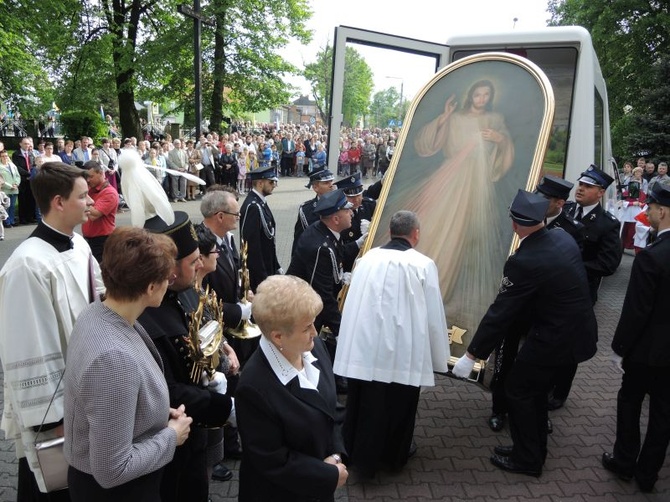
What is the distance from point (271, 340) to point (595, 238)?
4.13 m

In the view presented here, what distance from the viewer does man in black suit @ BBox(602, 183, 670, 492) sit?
359cm

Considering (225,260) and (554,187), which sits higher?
(554,187)

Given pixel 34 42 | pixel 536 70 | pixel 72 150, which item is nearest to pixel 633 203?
pixel 536 70

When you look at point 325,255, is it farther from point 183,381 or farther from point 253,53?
point 253,53

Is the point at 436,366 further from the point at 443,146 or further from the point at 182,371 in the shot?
the point at 443,146

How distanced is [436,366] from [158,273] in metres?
2.30

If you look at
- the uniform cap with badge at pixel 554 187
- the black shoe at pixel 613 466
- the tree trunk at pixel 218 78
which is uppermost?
the tree trunk at pixel 218 78

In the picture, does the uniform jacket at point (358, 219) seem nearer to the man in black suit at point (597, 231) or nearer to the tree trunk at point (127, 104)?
the man in black suit at point (597, 231)

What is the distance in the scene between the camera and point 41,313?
8.54ft

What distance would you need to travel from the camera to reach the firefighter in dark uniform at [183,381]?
2436 millimetres

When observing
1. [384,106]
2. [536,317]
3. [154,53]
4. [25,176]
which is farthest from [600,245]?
[384,106]

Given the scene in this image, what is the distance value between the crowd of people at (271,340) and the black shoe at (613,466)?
0.06ft

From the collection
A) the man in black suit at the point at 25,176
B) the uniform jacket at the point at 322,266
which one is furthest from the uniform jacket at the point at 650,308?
the man in black suit at the point at 25,176

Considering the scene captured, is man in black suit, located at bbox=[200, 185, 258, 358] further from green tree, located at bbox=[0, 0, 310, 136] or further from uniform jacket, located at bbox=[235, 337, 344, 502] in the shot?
green tree, located at bbox=[0, 0, 310, 136]
